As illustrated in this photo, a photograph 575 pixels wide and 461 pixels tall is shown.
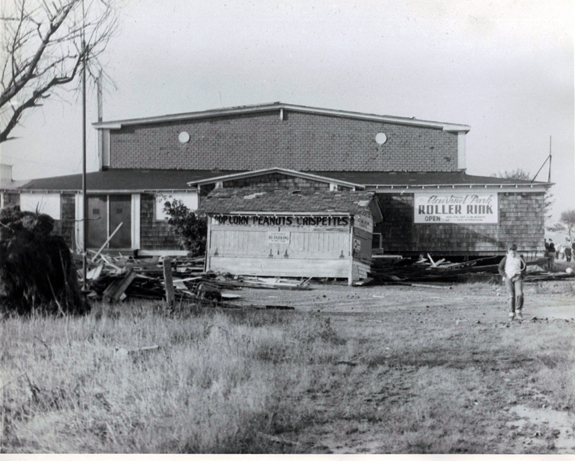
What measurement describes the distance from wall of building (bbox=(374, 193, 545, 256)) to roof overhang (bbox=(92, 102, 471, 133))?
7.56m

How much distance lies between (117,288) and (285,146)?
71.6 ft

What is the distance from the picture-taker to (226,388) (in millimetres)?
7547

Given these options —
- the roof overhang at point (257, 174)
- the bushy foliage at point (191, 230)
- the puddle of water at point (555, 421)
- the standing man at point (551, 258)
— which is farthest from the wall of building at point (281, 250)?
the puddle of water at point (555, 421)

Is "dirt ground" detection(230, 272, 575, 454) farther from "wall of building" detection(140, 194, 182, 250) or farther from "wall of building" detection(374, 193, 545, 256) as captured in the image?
"wall of building" detection(140, 194, 182, 250)

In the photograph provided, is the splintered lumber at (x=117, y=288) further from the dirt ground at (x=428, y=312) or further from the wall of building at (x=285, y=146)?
the wall of building at (x=285, y=146)

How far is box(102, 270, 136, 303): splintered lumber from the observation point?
526 inches

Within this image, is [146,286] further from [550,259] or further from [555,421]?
[550,259]

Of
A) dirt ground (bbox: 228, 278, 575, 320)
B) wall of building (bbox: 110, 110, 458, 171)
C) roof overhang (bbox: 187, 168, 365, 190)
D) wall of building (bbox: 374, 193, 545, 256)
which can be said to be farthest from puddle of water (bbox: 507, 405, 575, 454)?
wall of building (bbox: 110, 110, 458, 171)

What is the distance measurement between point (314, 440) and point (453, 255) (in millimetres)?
21686

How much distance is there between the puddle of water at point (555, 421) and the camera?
6.80m

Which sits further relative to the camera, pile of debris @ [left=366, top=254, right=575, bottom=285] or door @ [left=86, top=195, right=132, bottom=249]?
door @ [left=86, top=195, right=132, bottom=249]

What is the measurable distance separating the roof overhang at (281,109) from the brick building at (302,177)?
0.06 m

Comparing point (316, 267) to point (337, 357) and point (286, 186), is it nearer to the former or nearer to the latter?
point (286, 186)

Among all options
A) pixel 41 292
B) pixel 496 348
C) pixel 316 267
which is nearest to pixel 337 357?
pixel 496 348
